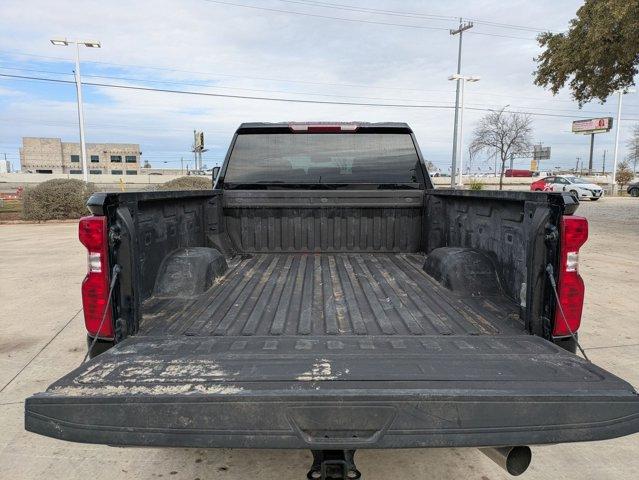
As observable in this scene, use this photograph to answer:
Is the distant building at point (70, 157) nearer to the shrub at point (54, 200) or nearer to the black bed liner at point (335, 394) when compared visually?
the shrub at point (54, 200)

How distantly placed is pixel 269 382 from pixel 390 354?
0.61m

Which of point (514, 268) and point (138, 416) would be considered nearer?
point (138, 416)

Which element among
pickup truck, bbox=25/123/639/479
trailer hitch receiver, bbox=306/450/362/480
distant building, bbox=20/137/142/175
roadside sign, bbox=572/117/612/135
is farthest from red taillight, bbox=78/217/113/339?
distant building, bbox=20/137/142/175

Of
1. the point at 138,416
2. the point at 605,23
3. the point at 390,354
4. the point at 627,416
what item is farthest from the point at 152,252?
the point at 605,23

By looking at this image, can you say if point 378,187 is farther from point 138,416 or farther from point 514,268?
point 138,416

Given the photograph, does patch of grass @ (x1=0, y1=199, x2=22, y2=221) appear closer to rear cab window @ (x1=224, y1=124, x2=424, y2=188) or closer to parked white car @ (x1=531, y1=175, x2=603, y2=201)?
rear cab window @ (x1=224, y1=124, x2=424, y2=188)

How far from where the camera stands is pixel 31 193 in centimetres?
1788

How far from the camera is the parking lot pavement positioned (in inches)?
111

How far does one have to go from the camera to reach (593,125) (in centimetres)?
6969

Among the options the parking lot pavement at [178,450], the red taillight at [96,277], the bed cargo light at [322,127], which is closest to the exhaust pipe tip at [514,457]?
the parking lot pavement at [178,450]

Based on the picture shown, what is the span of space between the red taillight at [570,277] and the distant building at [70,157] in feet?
318

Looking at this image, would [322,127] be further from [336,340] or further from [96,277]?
[96,277]

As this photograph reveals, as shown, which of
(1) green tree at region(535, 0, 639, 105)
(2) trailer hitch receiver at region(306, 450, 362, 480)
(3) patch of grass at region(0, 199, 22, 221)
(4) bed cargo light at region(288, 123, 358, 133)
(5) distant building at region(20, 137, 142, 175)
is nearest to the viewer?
(2) trailer hitch receiver at region(306, 450, 362, 480)

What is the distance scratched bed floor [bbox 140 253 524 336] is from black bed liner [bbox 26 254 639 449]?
0.13 m
